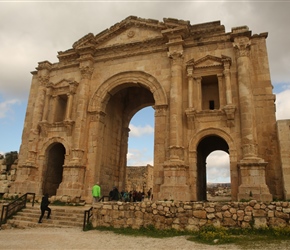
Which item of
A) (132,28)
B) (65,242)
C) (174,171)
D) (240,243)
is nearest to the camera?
(240,243)

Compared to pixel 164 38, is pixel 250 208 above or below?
below

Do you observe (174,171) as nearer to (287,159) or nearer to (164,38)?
(287,159)

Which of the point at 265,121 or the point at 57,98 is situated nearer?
the point at 265,121

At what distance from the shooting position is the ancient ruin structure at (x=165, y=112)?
42.8 ft

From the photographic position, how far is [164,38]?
16.0 metres

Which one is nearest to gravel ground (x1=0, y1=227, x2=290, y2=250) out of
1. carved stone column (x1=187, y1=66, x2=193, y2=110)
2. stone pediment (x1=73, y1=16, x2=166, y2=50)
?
carved stone column (x1=187, y1=66, x2=193, y2=110)

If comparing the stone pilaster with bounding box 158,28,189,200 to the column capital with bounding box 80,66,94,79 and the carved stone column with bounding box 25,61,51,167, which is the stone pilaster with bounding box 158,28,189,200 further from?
the carved stone column with bounding box 25,61,51,167

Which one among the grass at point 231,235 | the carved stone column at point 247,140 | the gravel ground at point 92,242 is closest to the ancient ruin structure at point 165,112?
the carved stone column at point 247,140

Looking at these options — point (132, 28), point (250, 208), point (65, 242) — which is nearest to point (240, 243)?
point (250, 208)

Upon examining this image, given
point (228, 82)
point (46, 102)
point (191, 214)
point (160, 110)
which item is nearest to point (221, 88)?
point (228, 82)

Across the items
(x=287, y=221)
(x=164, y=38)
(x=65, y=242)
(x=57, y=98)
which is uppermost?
(x=164, y=38)

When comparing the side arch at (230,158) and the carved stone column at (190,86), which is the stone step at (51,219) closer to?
the side arch at (230,158)

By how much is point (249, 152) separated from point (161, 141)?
4552 millimetres

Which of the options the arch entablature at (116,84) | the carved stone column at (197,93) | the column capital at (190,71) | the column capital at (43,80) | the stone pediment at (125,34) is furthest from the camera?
the column capital at (43,80)
